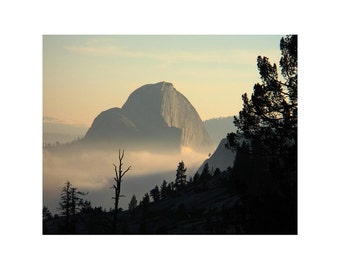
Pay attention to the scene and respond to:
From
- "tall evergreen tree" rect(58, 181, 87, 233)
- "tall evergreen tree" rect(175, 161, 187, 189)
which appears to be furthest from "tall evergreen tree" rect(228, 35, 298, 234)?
"tall evergreen tree" rect(175, 161, 187, 189)

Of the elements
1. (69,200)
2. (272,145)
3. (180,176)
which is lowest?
(69,200)

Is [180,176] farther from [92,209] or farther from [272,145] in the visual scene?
[272,145]

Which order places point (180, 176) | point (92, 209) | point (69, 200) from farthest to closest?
point (180, 176) → point (69, 200) → point (92, 209)

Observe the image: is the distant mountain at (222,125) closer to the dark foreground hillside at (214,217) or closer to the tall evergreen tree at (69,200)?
the dark foreground hillside at (214,217)

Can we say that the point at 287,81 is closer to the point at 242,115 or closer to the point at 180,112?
the point at 242,115

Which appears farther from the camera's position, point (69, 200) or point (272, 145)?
point (69, 200)

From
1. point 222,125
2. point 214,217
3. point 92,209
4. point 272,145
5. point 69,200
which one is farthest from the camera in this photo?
point 222,125

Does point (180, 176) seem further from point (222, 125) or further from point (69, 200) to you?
point (222, 125)

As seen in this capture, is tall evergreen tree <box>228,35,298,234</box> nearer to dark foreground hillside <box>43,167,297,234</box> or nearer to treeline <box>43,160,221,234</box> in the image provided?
dark foreground hillside <box>43,167,297,234</box>

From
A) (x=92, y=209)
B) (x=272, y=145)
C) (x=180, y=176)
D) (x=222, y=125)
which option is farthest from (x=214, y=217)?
(x=222, y=125)

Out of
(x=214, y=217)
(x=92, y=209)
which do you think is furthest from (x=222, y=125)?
(x=92, y=209)

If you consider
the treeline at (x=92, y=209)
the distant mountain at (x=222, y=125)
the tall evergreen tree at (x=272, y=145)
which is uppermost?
the distant mountain at (x=222, y=125)

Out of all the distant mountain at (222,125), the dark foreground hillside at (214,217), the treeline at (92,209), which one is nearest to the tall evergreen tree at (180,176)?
the treeline at (92,209)

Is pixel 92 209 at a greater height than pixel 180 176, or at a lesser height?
lesser
